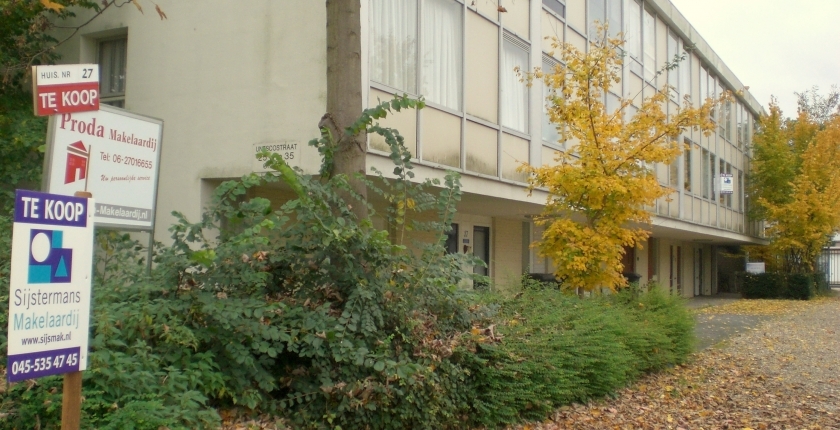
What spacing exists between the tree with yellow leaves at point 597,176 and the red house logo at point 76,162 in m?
6.83

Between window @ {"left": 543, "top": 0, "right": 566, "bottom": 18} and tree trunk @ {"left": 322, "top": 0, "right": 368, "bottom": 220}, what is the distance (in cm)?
859

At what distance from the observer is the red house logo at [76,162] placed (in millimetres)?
4906

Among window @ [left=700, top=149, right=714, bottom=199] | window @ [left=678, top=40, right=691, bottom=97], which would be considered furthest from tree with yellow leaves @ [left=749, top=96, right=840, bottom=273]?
window @ [left=678, top=40, right=691, bottom=97]

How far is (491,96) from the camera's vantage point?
1295 centimetres

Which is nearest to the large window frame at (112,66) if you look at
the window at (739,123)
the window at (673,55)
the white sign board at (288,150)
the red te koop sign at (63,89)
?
the white sign board at (288,150)

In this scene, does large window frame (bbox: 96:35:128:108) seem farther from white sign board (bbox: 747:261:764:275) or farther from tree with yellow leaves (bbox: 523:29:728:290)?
white sign board (bbox: 747:261:764:275)

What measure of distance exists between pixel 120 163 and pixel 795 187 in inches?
1179

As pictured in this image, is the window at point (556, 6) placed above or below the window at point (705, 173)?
above

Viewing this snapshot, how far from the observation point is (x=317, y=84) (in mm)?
9680

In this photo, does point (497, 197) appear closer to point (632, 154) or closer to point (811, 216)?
point (632, 154)

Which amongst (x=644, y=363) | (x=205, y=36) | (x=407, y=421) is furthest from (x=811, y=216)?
(x=407, y=421)

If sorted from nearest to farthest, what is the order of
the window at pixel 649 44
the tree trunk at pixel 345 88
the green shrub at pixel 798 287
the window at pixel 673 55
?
the tree trunk at pixel 345 88 → the window at pixel 649 44 → the window at pixel 673 55 → the green shrub at pixel 798 287

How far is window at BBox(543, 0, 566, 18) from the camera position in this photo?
15262mm

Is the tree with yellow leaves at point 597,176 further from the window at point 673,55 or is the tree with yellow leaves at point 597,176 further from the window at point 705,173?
the window at point 705,173
